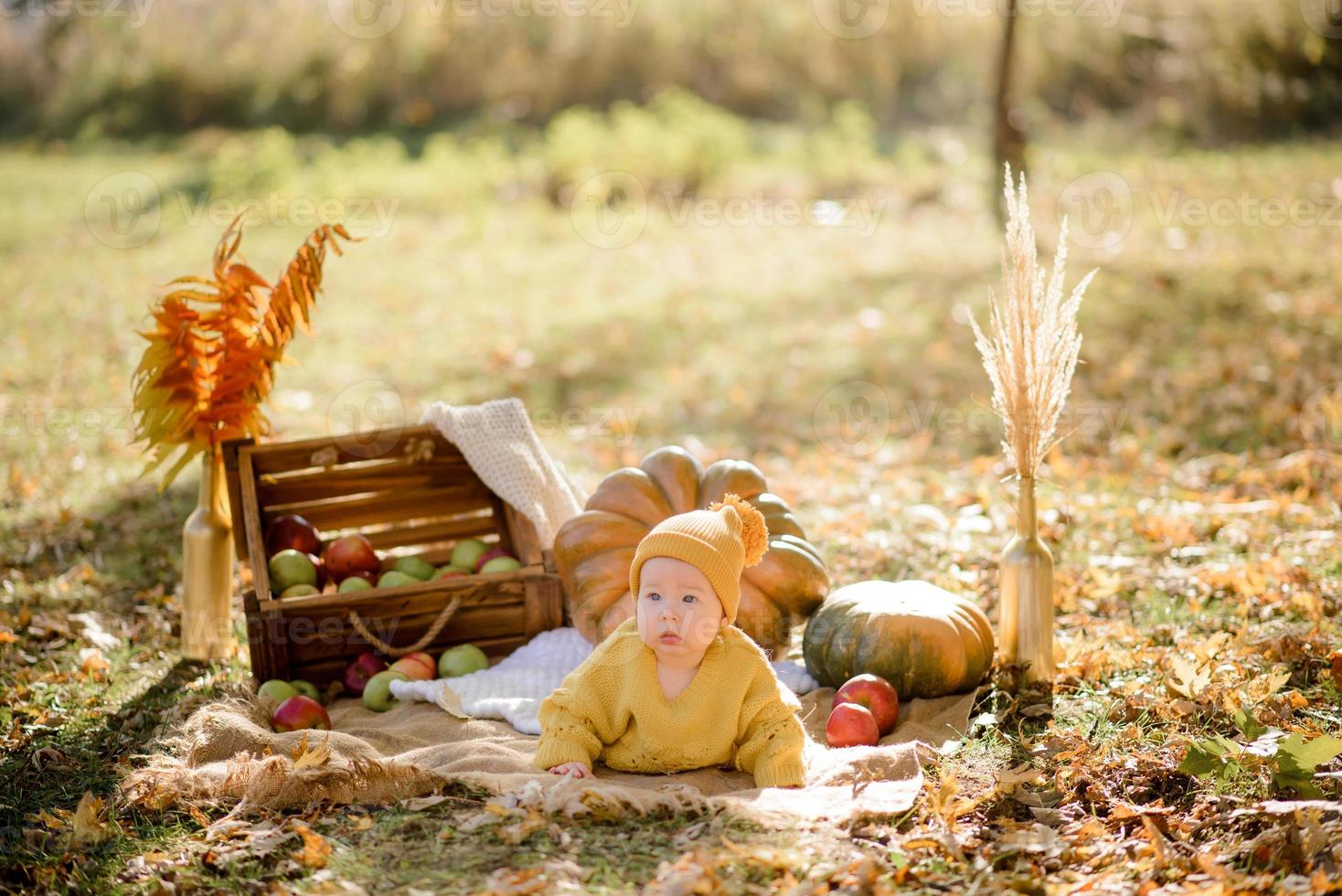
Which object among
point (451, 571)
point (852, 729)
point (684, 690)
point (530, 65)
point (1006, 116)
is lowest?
point (852, 729)

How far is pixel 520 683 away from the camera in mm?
4523

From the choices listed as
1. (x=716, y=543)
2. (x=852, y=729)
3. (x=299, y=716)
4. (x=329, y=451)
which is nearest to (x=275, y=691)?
(x=299, y=716)

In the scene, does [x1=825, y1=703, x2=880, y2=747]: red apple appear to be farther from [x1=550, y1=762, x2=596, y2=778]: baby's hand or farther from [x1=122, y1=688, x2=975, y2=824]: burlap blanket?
[x1=550, y1=762, x2=596, y2=778]: baby's hand

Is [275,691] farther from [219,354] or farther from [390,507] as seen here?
[219,354]

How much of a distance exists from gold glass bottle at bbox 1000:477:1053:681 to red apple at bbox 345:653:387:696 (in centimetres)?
239

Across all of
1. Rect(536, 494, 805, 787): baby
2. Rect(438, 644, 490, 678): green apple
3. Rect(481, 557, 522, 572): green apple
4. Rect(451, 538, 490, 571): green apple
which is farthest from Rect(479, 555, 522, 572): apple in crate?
Rect(536, 494, 805, 787): baby

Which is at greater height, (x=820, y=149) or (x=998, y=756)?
(x=820, y=149)

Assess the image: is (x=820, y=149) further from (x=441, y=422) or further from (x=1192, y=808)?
(x=1192, y=808)

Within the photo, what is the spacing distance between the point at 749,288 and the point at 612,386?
8.84 ft

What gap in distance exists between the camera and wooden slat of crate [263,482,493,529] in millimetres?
5430

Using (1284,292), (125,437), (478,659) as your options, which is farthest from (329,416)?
(1284,292)

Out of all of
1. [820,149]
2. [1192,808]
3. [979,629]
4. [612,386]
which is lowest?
[1192,808]

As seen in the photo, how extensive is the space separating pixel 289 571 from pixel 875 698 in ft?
7.82

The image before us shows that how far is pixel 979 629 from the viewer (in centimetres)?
448
